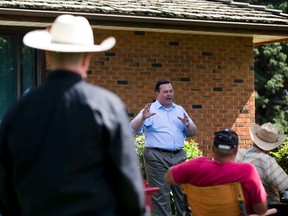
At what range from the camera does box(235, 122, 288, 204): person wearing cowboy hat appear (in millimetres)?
7086

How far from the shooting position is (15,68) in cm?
1206

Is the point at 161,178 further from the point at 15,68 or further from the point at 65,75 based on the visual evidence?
the point at 65,75

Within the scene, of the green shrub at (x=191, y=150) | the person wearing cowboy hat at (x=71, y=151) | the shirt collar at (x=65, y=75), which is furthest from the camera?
the green shrub at (x=191, y=150)

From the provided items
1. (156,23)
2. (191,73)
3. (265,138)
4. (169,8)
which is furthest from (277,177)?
(191,73)

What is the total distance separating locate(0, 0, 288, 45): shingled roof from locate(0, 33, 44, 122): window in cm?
84

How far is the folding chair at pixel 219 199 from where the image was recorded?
20.8ft

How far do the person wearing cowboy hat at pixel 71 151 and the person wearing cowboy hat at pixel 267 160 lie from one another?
3.55 metres

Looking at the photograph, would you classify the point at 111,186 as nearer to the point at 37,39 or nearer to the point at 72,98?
Result: the point at 72,98

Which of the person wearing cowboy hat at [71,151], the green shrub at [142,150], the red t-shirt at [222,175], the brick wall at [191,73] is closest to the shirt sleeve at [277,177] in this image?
the red t-shirt at [222,175]

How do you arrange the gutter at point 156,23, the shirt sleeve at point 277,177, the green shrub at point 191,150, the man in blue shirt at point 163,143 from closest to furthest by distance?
the shirt sleeve at point 277,177 < the man in blue shirt at point 163,143 < the gutter at point 156,23 < the green shrub at point 191,150

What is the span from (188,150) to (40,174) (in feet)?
26.7

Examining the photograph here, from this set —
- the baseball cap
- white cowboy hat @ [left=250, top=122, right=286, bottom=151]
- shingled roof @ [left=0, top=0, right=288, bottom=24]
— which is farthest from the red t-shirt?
shingled roof @ [left=0, top=0, right=288, bottom=24]

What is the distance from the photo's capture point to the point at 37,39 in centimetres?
402

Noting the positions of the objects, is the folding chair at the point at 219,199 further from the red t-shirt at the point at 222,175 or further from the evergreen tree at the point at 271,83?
the evergreen tree at the point at 271,83
